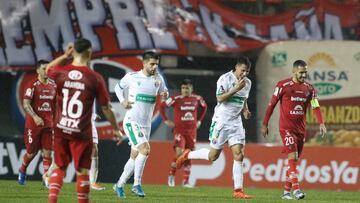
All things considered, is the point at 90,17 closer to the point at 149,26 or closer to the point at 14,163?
the point at 149,26

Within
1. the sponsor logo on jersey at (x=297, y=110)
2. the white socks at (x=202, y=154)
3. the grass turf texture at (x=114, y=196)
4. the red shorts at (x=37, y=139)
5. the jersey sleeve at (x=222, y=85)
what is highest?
the jersey sleeve at (x=222, y=85)

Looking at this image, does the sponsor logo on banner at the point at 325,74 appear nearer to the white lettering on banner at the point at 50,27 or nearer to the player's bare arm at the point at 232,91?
the white lettering on banner at the point at 50,27

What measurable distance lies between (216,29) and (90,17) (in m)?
4.01

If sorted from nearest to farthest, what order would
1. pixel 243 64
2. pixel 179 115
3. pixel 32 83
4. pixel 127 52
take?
1. pixel 243 64
2. pixel 32 83
3. pixel 179 115
4. pixel 127 52

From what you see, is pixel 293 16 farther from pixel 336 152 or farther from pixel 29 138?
pixel 29 138

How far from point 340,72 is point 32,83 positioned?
14.8 meters

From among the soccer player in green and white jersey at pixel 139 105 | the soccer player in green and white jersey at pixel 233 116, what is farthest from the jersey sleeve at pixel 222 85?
the soccer player in green and white jersey at pixel 139 105

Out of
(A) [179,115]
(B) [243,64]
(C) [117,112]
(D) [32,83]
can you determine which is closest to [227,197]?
(B) [243,64]

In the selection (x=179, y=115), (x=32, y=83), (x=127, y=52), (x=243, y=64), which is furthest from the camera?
(x=127, y=52)

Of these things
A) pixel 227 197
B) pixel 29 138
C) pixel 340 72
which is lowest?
pixel 227 197

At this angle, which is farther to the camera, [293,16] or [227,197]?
[293,16]

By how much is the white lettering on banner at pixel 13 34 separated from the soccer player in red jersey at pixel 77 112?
58.6 ft

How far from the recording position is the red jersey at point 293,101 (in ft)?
60.0

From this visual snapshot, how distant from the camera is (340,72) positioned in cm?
3278
